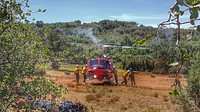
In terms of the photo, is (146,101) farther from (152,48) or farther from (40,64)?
(152,48)

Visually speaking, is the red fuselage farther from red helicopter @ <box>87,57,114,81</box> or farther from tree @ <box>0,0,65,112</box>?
tree @ <box>0,0,65,112</box>

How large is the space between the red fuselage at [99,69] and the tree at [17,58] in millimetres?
14482

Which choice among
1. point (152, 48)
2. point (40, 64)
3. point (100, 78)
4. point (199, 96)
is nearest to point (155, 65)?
point (152, 48)

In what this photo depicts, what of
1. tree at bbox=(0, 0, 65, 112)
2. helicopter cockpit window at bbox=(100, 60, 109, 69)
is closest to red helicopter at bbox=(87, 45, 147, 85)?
helicopter cockpit window at bbox=(100, 60, 109, 69)

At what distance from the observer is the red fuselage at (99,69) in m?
20.2

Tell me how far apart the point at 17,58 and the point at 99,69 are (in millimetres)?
15027

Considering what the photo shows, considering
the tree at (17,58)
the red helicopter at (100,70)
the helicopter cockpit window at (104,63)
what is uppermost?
the tree at (17,58)

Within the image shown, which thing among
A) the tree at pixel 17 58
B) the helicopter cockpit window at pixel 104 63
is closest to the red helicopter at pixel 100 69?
the helicopter cockpit window at pixel 104 63

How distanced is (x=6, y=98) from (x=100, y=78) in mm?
15111

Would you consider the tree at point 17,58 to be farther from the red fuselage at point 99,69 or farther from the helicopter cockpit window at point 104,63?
the helicopter cockpit window at point 104,63

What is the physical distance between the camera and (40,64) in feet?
18.7

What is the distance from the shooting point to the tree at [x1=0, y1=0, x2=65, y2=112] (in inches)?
200

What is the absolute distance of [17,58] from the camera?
524cm

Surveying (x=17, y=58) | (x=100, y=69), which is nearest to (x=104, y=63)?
(x=100, y=69)
